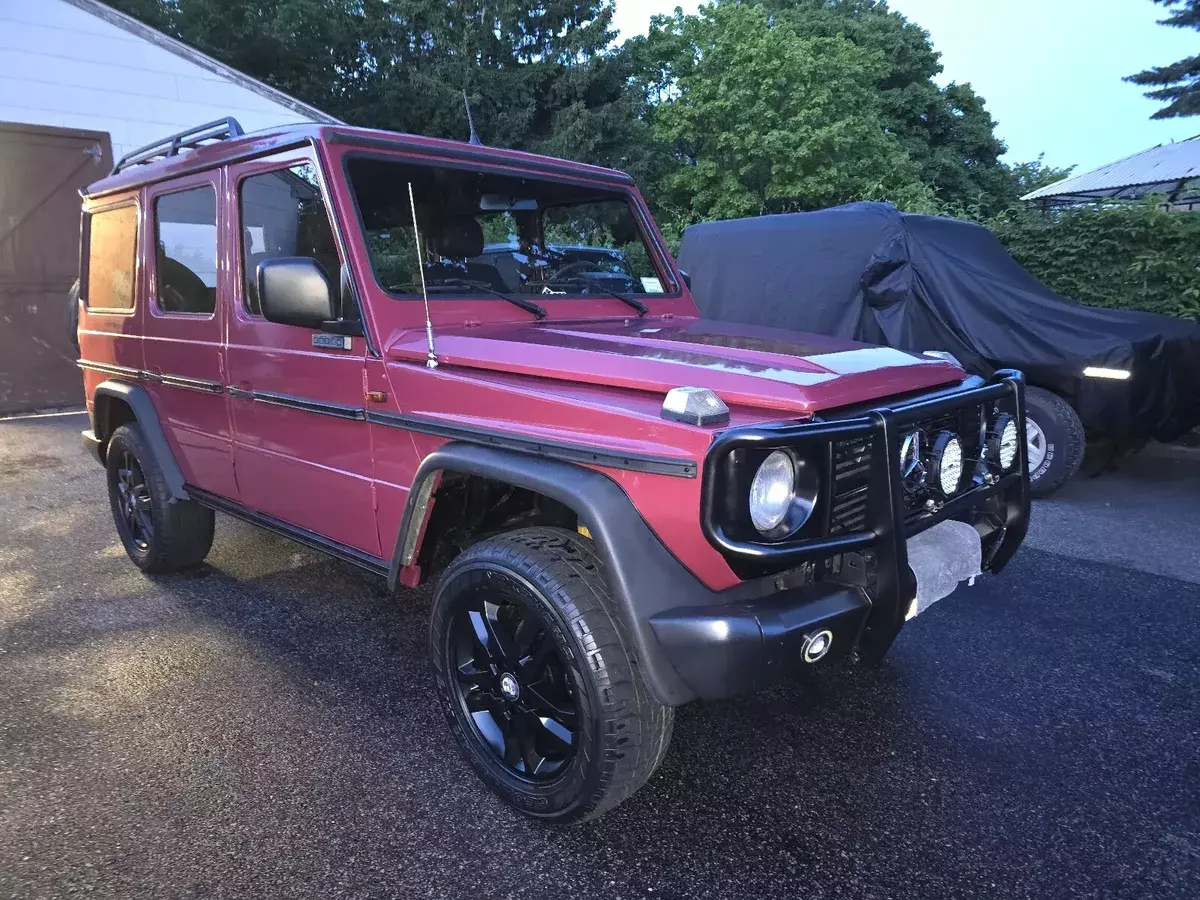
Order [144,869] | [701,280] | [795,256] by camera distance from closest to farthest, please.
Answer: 1. [144,869]
2. [795,256]
3. [701,280]

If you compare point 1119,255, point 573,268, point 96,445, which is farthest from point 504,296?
point 1119,255

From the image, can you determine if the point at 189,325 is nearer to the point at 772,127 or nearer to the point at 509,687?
the point at 509,687

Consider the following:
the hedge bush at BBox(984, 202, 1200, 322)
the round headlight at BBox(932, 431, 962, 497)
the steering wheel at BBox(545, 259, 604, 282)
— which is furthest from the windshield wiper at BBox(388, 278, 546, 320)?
the hedge bush at BBox(984, 202, 1200, 322)

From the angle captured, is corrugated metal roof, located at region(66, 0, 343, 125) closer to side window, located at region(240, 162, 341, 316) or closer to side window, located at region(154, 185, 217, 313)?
side window, located at region(154, 185, 217, 313)

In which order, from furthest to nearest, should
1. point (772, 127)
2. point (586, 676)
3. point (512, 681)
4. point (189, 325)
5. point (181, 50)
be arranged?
point (772, 127) → point (181, 50) → point (189, 325) → point (512, 681) → point (586, 676)

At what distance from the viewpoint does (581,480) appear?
207cm

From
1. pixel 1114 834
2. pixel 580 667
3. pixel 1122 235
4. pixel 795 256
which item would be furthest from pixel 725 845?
pixel 1122 235

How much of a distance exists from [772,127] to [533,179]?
937 inches

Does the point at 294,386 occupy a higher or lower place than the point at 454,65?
lower

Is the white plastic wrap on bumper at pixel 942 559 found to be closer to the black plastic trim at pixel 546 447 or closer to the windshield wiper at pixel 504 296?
the black plastic trim at pixel 546 447

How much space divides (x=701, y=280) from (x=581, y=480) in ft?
18.5

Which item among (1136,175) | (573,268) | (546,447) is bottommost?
(546,447)

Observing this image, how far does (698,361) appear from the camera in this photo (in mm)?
2336

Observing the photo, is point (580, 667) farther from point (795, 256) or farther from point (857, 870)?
point (795, 256)
